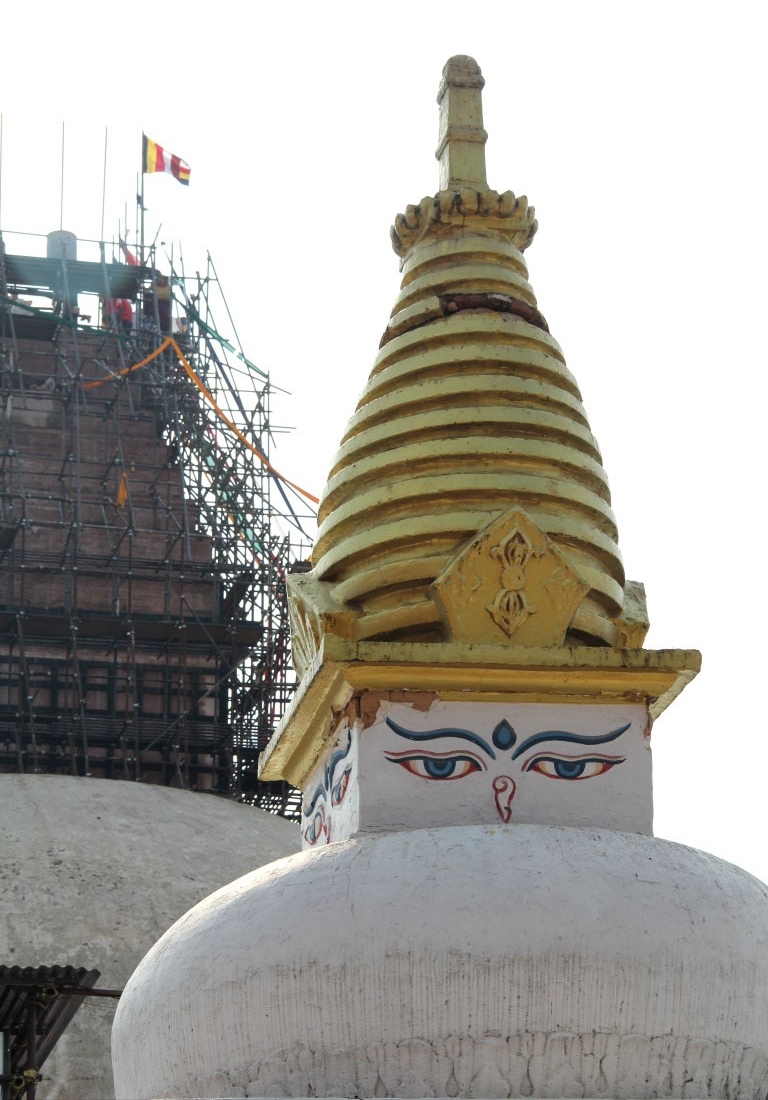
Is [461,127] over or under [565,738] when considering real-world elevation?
over

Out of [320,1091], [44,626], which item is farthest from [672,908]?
[44,626]

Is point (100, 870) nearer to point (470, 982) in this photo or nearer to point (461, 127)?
point (461, 127)

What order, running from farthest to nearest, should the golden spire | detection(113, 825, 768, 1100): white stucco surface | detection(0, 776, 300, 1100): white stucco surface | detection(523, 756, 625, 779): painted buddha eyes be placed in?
1. detection(0, 776, 300, 1100): white stucco surface
2. the golden spire
3. detection(523, 756, 625, 779): painted buddha eyes
4. detection(113, 825, 768, 1100): white stucco surface

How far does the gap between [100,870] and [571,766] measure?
13.9 meters

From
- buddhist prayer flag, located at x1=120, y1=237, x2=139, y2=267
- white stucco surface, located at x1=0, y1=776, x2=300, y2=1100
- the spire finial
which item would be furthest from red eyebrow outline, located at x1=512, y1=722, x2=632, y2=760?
buddhist prayer flag, located at x1=120, y1=237, x2=139, y2=267

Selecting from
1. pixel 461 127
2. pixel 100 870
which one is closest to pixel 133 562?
pixel 100 870

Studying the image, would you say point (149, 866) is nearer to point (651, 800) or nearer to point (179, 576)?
point (179, 576)

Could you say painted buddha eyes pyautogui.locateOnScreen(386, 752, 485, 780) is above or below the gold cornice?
below

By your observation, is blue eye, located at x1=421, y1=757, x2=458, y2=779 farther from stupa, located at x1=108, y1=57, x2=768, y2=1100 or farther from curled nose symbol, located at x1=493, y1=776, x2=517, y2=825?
curled nose symbol, located at x1=493, y1=776, x2=517, y2=825

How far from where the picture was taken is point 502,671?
21.6 ft

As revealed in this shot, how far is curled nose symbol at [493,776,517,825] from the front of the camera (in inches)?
257

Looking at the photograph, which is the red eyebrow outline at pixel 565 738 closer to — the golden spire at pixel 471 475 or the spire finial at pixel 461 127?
the golden spire at pixel 471 475

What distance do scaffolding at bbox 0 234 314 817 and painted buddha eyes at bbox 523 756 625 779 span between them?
16.7 metres

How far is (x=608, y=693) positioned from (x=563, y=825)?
Result: 21.4 inches
